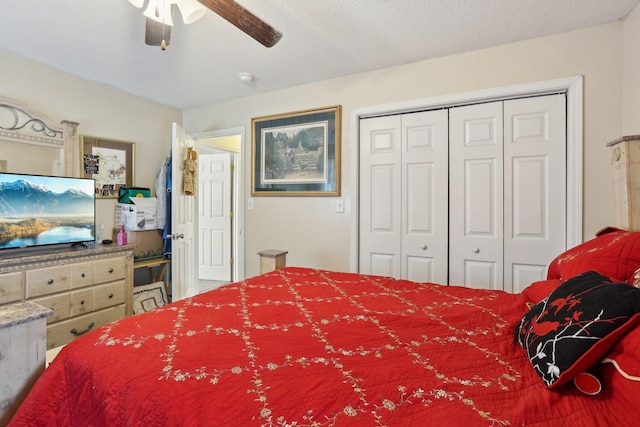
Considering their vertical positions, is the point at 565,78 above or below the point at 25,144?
above

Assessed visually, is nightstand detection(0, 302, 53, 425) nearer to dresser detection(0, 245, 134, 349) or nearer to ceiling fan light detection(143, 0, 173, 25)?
ceiling fan light detection(143, 0, 173, 25)

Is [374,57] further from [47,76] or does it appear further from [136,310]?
[136,310]

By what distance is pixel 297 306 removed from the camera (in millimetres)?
1546

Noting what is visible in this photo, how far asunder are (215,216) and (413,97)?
338cm

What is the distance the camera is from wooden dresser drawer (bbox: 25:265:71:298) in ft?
7.61

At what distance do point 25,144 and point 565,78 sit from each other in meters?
4.18

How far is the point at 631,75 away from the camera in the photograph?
78.9 inches

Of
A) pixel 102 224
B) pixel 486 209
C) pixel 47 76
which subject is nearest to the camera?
pixel 486 209

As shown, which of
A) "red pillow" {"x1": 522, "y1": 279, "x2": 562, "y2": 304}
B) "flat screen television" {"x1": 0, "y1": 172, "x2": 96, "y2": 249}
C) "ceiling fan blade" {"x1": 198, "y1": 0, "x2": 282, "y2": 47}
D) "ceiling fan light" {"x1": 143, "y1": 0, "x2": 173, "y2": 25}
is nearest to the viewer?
"red pillow" {"x1": 522, "y1": 279, "x2": 562, "y2": 304}

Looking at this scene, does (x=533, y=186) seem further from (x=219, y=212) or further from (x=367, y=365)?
(x=219, y=212)

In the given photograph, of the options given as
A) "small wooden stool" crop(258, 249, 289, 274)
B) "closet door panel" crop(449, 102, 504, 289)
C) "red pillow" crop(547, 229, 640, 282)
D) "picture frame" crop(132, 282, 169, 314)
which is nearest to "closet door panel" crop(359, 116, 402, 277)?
"closet door panel" crop(449, 102, 504, 289)

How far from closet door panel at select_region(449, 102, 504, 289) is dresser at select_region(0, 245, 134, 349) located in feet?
9.55

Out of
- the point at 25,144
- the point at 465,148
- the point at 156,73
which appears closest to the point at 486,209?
the point at 465,148

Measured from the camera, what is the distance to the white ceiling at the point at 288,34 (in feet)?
6.37
